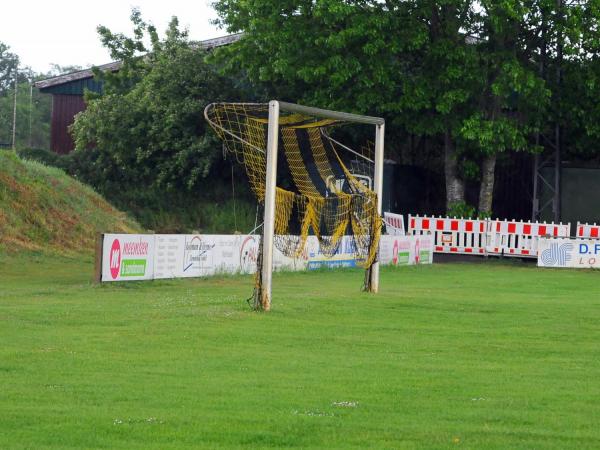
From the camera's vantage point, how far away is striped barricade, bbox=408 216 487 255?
40.7m

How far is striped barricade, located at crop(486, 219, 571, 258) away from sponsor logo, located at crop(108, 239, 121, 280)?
18.4 metres

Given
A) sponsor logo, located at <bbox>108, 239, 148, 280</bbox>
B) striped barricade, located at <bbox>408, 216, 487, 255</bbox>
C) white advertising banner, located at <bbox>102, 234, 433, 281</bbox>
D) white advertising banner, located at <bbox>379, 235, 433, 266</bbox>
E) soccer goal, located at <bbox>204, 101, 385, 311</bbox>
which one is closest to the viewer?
soccer goal, located at <bbox>204, 101, 385, 311</bbox>

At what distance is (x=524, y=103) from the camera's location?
4238 cm

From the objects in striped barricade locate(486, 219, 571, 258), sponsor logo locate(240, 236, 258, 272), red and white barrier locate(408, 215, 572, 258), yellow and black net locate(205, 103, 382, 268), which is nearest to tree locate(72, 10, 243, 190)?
red and white barrier locate(408, 215, 572, 258)

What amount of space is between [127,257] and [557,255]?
17424mm

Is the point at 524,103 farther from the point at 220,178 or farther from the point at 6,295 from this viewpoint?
the point at 6,295

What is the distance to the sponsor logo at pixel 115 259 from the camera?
2491 cm

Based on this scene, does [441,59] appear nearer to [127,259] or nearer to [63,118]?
[127,259]

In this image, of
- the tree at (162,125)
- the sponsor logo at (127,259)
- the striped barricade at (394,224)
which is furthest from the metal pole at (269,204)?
the tree at (162,125)

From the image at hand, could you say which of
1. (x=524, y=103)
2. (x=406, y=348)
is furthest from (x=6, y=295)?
(x=524, y=103)

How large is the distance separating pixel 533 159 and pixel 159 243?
24860 millimetres

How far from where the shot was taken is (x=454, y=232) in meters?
40.8

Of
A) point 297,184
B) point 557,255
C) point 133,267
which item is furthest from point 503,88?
point 133,267

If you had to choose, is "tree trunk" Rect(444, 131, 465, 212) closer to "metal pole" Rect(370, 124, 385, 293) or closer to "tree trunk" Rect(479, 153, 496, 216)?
"tree trunk" Rect(479, 153, 496, 216)
